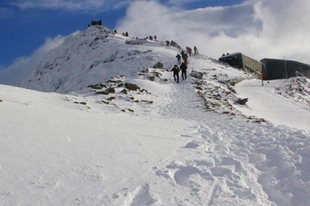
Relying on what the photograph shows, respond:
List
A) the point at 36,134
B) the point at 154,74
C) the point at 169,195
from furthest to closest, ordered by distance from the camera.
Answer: the point at 154,74, the point at 36,134, the point at 169,195

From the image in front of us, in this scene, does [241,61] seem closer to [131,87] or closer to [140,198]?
[131,87]

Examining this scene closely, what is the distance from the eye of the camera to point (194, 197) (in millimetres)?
4332

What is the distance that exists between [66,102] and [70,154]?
7663 mm

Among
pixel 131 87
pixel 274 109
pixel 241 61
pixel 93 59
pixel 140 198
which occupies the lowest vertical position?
pixel 274 109

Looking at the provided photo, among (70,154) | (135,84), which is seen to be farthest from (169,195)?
(135,84)

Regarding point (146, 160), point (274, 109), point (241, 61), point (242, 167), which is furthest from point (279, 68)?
point (146, 160)

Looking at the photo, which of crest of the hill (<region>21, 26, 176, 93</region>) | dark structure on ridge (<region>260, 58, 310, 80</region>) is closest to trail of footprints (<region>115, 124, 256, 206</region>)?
crest of the hill (<region>21, 26, 176, 93</region>)

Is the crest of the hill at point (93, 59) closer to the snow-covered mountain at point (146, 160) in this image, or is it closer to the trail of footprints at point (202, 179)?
the snow-covered mountain at point (146, 160)

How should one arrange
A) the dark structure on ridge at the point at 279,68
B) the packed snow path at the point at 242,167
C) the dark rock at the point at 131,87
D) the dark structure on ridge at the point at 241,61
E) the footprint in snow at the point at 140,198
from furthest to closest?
the dark structure on ridge at the point at 241,61 < the dark structure on ridge at the point at 279,68 < the dark rock at the point at 131,87 < the packed snow path at the point at 242,167 < the footprint in snow at the point at 140,198

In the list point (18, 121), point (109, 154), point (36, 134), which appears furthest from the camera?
point (18, 121)

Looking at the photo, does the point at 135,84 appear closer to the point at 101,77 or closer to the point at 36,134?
the point at 36,134

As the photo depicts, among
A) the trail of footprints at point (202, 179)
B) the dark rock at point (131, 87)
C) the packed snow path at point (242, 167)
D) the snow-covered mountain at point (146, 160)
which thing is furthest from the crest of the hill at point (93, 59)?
the trail of footprints at point (202, 179)

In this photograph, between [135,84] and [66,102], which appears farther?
[135,84]

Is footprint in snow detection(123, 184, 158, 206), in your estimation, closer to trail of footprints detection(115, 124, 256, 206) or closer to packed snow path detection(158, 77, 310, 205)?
trail of footprints detection(115, 124, 256, 206)
